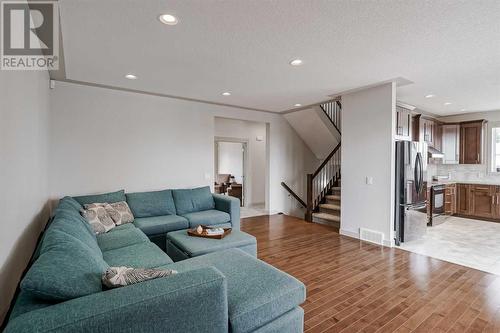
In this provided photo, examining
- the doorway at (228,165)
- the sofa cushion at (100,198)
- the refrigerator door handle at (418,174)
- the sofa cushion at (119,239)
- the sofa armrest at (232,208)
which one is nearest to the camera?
the sofa cushion at (119,239)

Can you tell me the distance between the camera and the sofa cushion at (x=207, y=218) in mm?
3927

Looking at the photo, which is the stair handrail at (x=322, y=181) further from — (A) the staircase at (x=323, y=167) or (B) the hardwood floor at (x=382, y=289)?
(B) the hardwood floor at (x=382, y=289)

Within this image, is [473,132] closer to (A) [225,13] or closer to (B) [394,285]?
(B) [394,285]

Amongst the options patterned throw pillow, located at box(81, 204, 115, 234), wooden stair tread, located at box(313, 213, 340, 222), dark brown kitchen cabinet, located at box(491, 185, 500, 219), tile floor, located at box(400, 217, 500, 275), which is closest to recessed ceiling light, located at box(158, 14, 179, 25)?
patterned throw pillow, located at box(81, 204, 115, 234)

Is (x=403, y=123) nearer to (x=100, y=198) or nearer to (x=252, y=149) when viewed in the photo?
(x=252, y=149)

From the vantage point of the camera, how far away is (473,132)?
20.2 feet

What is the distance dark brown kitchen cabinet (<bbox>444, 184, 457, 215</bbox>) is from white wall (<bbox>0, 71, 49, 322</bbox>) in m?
7.48

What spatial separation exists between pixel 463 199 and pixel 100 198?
7.97m

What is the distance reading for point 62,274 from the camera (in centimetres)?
123

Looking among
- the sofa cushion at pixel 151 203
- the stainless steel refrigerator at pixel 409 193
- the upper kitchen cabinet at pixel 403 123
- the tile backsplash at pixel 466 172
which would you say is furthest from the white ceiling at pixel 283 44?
the tile backsplash at pixel 466 172

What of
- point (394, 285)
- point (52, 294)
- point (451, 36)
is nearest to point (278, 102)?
point (451, 36)

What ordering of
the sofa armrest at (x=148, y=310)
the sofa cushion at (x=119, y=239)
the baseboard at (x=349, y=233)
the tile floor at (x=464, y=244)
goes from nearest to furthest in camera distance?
the sofa armrest at (x=148, y=310), the sofa cushion at (x=119, y=239), the tile floor at (x=464, y=244), the baseboard at (x=349, y=233)

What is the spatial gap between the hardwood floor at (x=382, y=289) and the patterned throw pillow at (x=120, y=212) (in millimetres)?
2028

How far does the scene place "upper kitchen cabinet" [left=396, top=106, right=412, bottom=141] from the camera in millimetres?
4267
